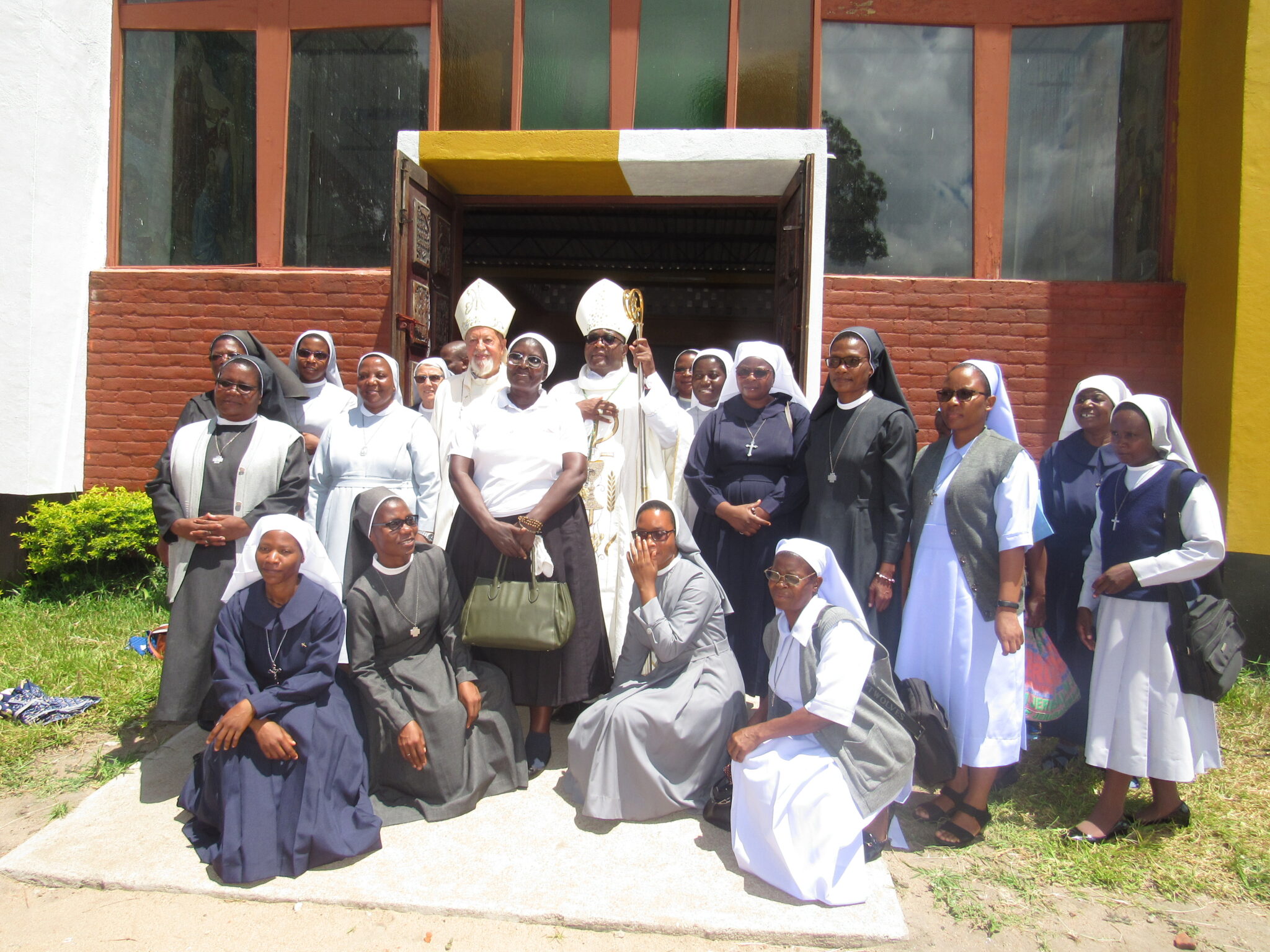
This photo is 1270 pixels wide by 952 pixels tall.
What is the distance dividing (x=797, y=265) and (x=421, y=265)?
2665 mm

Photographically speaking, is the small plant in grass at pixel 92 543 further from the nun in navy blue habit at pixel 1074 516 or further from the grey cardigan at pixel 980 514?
the nun in navy blue habit at pixel 1074 516

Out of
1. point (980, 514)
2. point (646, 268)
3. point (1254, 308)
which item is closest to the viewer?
point (980, 514)

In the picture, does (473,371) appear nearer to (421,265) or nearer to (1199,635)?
(421,265)

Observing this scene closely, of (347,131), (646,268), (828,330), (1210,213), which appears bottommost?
(828,330)

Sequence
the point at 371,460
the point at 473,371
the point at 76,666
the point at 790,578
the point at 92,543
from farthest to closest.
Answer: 1. the point at 92,543
2. the point at 76,666
3. the point at 473,371
4. the point at 371,460
5. the point at 790,578

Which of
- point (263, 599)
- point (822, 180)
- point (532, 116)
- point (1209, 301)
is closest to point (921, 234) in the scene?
point (822, 180)

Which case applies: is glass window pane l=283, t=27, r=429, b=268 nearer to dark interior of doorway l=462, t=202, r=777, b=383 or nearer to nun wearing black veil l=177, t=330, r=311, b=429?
nun wearing black veil l=177, t=330, r=311, b=429

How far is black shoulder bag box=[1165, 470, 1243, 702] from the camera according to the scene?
313 cm

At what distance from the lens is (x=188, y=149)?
6.96m

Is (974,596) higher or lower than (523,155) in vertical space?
lower

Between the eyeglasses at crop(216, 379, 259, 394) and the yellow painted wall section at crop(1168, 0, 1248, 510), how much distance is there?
5.59 m

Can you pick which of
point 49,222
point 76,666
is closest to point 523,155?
point 49,222

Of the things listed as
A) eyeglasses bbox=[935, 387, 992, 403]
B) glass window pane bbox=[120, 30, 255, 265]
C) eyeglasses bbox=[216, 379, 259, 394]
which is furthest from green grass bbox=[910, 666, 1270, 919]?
glass window pane bbox=[120, 30, 255, 265]

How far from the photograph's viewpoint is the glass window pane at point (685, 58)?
643 centimetres
